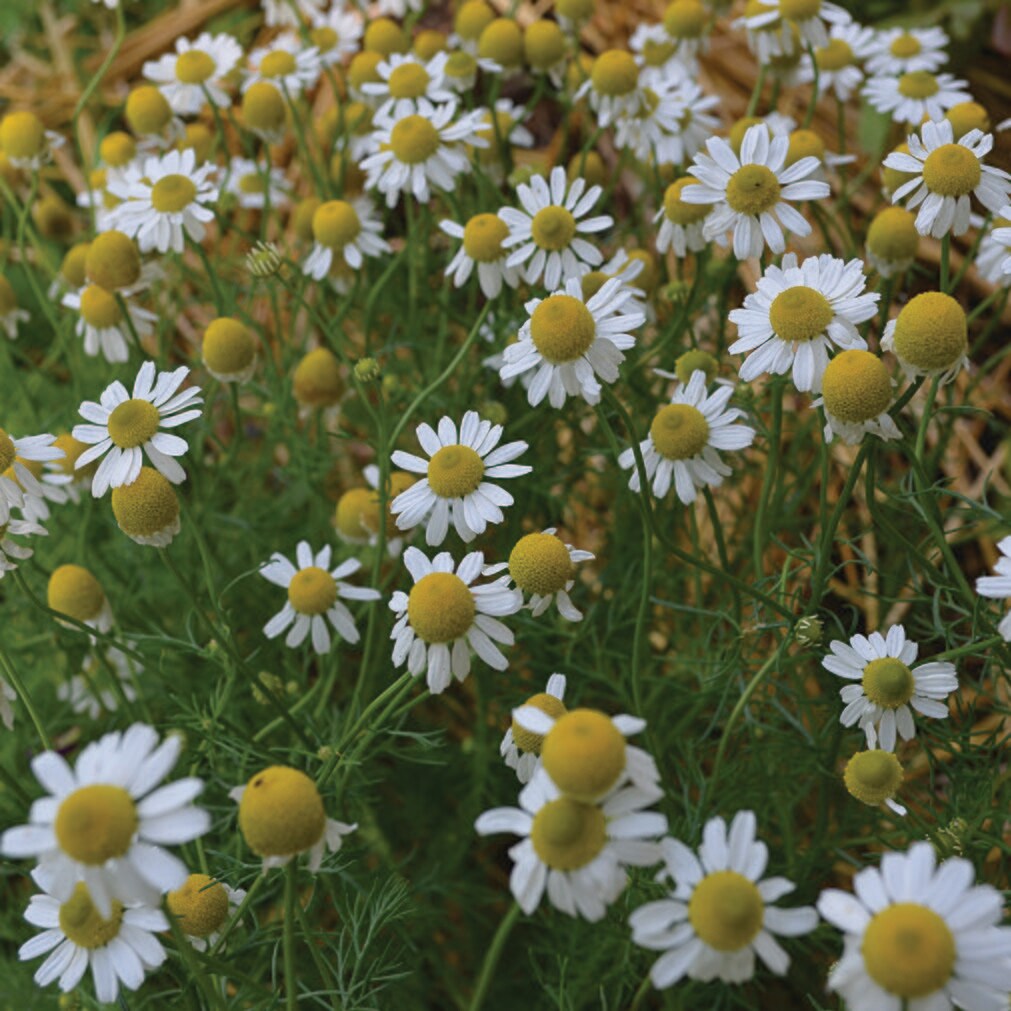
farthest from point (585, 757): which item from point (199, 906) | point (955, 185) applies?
point (955, 185)

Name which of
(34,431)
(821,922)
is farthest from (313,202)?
(821,922)

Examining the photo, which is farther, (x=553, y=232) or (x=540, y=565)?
(x=553, y=232)

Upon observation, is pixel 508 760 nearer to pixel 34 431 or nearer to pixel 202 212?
pixel 202 212

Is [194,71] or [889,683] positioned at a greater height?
[194,71]

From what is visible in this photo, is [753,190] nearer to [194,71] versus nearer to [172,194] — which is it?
[172,194]

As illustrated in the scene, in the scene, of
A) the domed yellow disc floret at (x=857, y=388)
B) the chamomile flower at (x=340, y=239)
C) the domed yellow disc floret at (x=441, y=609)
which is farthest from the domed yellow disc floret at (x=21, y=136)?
the domed yellow disc floret at (x=857, y=388)

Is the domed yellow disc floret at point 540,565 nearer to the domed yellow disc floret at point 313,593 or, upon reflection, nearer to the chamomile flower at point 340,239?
the domed yellow disc floret at point 313,593
